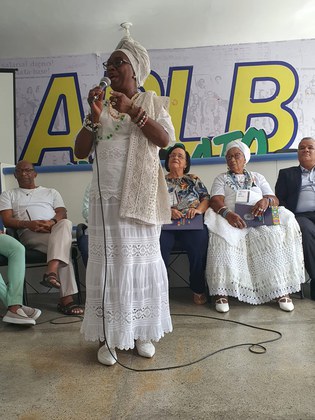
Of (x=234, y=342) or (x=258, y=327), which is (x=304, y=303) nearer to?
(x=258, y=327)

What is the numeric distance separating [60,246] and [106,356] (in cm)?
121

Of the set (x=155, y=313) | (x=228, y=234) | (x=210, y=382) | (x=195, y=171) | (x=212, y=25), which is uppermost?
(x=212, y=25)

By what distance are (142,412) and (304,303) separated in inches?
68.6

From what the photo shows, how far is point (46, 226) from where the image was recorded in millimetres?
2885

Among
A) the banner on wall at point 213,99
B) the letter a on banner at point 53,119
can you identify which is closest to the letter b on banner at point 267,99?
the banner on wall at point 213,99

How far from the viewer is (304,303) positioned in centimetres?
264

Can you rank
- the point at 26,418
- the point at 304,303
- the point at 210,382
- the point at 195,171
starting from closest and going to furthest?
the point at 26,418 → the point at 210,382 → the point at 304,303 → the point at 195,171

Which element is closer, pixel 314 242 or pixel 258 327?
pixel 258 327

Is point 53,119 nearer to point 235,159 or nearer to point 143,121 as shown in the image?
point 235,159

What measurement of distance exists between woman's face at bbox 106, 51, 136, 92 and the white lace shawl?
0.29ft

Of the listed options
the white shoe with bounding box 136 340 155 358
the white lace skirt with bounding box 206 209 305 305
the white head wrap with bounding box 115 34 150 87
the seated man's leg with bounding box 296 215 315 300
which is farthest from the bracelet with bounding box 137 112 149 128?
the seated man's leg with bounding box 296 215 315 300

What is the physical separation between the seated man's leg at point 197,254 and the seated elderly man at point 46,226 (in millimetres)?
834

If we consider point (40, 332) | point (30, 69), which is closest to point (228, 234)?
point (40, 332)

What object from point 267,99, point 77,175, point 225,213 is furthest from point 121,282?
point 267,99
